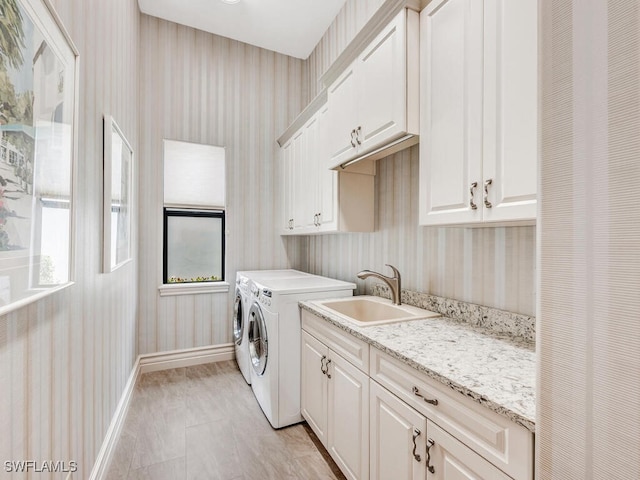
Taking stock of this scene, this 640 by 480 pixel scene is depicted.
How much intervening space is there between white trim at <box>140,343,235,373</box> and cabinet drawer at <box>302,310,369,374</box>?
1.71 metres

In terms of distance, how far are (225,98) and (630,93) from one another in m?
3.64

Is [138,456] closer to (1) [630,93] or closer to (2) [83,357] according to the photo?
(2) [83,357]

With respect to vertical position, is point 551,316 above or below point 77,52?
below

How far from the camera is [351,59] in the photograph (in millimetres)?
1996

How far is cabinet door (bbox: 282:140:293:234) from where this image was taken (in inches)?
129

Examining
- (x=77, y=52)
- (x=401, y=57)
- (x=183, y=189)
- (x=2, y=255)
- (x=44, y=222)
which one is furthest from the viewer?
(x=183, y=189)

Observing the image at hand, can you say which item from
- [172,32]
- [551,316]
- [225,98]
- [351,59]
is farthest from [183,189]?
[551,316]

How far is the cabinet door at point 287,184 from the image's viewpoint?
3275 mm

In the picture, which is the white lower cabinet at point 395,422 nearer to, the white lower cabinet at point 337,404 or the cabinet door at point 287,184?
the white lower cabinet at point 337,404

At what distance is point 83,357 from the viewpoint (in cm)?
134

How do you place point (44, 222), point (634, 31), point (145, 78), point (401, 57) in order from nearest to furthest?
point (634, 31) → point (44, 222) → point (401, 57) → point (145, 78)

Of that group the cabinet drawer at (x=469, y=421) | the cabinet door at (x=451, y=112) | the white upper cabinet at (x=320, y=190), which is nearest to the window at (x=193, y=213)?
the white upper cabinet at (x=320, y=190)

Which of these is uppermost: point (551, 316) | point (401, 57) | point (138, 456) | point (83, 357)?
point (401, 57)

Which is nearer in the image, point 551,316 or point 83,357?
point 551,316
